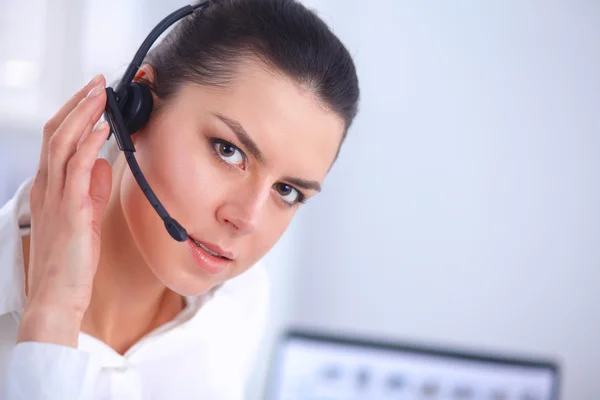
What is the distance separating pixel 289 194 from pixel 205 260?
164mm

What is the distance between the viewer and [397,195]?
5.75 feet

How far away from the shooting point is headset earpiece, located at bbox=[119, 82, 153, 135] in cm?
80

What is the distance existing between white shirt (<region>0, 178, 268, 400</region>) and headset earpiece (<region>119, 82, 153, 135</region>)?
0.62 feet

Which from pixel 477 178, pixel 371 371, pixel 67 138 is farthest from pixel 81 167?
pixel 477 178

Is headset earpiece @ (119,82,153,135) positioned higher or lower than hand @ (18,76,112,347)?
higher

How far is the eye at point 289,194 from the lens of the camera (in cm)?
91

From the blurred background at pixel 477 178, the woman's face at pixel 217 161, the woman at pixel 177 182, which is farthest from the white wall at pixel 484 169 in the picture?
the woman's face at pixel 217 161

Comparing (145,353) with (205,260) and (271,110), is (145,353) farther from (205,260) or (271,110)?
(271,110)

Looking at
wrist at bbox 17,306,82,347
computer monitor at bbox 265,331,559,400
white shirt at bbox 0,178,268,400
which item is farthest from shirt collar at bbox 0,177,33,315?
computer monitor at bbox 265,331,559,400

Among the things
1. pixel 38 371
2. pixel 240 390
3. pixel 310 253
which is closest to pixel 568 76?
pixel 310 253

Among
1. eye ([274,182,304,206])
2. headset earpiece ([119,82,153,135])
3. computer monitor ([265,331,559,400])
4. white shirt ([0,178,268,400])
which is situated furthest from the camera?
computer monitor ([265,331,559,400])

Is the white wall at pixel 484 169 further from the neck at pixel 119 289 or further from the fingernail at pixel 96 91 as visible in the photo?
the fingernail at pixel 96 91

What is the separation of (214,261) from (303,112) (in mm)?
230

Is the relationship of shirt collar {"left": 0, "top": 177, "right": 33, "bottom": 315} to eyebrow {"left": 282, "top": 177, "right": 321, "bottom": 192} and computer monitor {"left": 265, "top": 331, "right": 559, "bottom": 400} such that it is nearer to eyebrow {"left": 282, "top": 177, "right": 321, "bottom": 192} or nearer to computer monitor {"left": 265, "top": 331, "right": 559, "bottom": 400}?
eyebrow {"left": 282, "top": 177, "right": 321, "bottom": 192}
